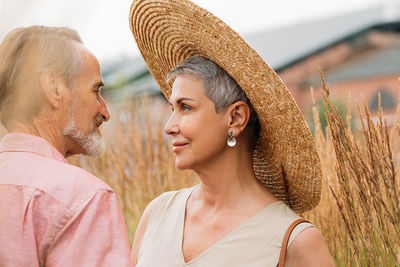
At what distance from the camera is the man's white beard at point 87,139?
1.55 meters

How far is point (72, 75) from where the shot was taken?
153 cm

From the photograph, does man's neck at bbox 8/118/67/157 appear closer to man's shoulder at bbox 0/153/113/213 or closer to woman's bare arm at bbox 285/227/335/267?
man's shoulder at bbox 0/153/113/213

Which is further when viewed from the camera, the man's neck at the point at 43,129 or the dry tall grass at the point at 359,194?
the dry tall grass at the point at 359,194

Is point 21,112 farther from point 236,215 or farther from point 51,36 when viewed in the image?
point 236,215

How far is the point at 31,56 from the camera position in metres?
1.52

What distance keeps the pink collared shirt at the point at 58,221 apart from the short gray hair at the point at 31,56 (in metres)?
0.23

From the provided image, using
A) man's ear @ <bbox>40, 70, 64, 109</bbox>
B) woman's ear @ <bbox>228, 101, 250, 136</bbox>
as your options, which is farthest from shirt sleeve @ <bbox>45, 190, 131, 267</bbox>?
woman's ear @ <bbox>228, 101, 250, 136</bbox>

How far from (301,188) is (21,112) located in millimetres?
1206

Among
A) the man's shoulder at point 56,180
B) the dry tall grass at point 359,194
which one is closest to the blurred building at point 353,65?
the dry tall grass at point 359,194

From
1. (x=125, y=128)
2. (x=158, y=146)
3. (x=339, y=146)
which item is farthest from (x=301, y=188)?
(x=125, y=128)

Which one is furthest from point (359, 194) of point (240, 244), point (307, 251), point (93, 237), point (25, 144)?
point (25, 144)

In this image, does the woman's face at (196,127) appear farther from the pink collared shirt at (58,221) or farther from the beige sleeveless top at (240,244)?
the pink collared shirt at (58,221)

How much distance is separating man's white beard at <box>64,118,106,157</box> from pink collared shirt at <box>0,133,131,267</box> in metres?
0.23

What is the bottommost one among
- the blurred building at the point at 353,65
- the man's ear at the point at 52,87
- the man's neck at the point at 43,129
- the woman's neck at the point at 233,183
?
the blurred building at the point at 353,65
